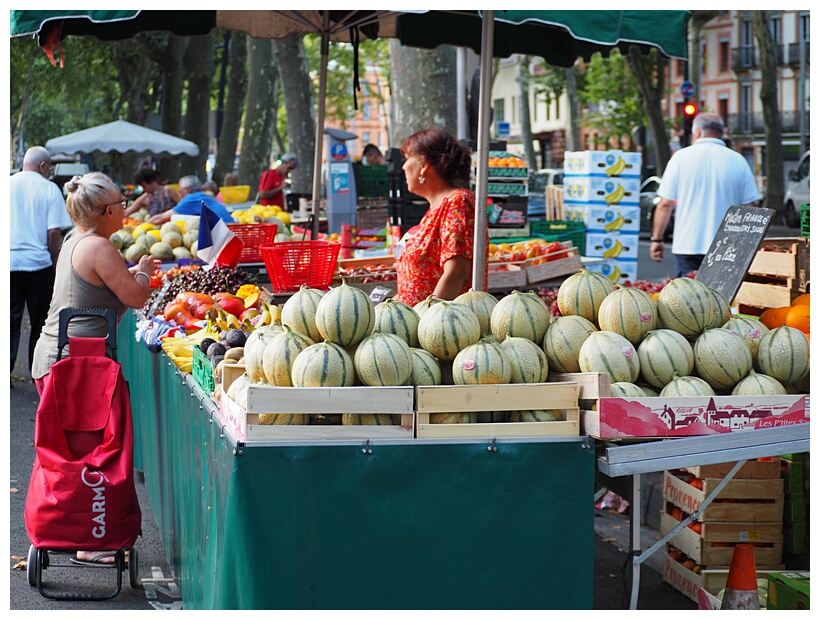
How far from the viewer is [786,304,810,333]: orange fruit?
15.9 ft

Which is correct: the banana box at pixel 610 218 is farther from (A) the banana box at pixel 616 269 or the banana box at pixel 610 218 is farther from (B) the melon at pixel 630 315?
(B) the melon at pixel 630 315

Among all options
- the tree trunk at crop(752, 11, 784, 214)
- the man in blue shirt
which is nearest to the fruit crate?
the man in blue shirt

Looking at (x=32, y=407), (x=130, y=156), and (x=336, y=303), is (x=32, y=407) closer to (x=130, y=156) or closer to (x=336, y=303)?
(x=336, y=303)

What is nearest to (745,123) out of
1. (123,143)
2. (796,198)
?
(796,198)

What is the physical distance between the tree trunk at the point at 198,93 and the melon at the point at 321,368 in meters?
25.2

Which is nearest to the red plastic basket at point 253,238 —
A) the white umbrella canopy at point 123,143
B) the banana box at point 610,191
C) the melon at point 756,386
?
the melon at point 756,386

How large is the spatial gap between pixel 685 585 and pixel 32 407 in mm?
6195

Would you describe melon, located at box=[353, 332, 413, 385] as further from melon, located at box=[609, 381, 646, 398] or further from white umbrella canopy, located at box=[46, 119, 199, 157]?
white umbrella canopy, located at box=[46, 119, 199, 157]

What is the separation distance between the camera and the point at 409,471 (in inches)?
136

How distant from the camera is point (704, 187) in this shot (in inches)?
317

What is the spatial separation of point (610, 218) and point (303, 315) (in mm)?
8627

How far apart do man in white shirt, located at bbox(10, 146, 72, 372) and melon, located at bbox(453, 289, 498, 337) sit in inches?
235

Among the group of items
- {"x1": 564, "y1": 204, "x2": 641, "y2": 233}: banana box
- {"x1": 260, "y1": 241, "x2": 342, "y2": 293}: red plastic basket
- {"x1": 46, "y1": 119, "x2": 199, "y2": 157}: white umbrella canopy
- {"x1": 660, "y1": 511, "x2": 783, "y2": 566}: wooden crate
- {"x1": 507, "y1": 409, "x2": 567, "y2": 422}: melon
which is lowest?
{"x1": 660, "y1": 511, "x2": 783, "y2": 566}: wooden crate

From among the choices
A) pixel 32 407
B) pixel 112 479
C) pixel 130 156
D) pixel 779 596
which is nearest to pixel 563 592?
pixel 779 596
